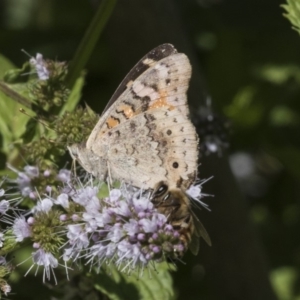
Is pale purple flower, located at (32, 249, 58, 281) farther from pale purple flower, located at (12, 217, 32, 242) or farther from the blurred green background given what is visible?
the blurred green background

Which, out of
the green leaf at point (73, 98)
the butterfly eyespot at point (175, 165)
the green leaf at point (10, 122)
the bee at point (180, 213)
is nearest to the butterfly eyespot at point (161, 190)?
the bee at point (180, 213)

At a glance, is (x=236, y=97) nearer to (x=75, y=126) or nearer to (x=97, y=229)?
(x=75, y=126)

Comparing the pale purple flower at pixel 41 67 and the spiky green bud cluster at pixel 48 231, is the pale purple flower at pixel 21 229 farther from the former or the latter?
the pale purple flower at pixel 41 67

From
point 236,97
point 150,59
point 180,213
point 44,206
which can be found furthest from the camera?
point 236,97

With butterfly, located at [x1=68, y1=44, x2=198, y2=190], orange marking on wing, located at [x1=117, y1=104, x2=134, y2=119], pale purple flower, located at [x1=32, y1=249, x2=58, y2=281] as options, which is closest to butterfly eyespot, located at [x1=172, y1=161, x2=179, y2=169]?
butterfly, located at [x1=68, y1=44, x2=198, y2=190]

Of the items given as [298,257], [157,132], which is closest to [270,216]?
[298,257]

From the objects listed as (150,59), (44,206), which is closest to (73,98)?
(150,59)

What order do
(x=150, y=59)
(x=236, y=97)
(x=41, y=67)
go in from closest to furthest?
(x=150, y=59), (x=41, y=67), (x=236, y=97)
